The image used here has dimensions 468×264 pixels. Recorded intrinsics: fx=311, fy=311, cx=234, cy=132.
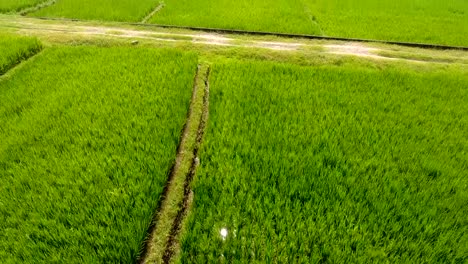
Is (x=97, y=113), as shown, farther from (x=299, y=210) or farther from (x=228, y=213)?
(x=299, y=210)


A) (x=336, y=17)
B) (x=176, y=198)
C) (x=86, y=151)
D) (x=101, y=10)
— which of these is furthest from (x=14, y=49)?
(x=336, y=17)

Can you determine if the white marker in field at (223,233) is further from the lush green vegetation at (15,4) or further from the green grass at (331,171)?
the lush green vegetation at (15,4)

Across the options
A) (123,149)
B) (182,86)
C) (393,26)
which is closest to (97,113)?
(123,149)

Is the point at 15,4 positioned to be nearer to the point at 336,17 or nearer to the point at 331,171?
the point at 336,17

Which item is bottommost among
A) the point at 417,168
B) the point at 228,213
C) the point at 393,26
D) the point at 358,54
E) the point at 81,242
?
the point at 81,242

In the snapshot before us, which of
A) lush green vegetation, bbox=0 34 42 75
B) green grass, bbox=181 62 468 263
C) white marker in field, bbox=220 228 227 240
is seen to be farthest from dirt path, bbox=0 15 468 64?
white marker in field, bbox=220 228 227 240

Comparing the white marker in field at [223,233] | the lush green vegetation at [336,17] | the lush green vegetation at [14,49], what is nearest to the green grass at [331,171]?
the white marker in field at [223,233]
